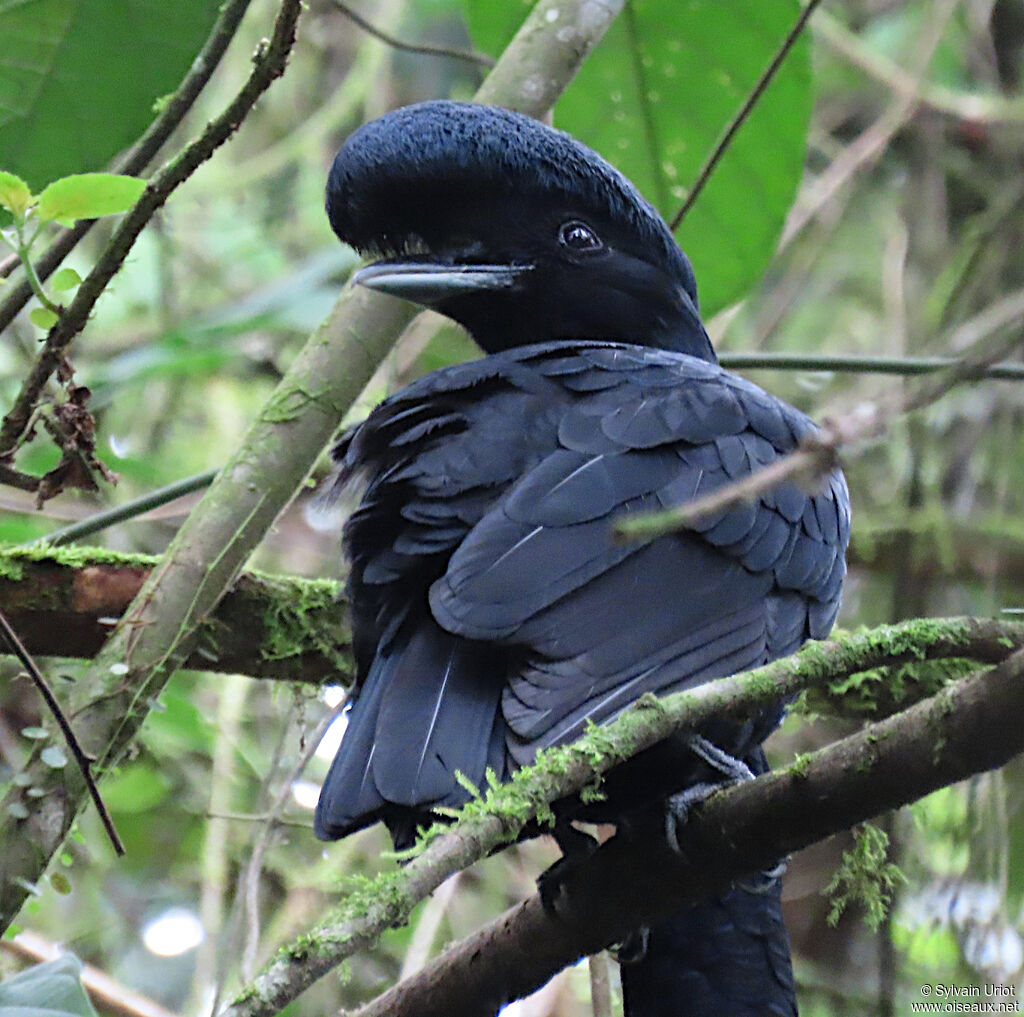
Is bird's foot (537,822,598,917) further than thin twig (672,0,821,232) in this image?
No

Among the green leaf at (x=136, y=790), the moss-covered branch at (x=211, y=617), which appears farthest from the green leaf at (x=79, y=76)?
the green leaf at (x=136, y=790)

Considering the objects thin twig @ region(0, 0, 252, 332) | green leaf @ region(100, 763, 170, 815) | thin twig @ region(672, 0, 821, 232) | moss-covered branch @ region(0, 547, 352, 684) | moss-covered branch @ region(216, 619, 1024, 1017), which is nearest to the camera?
moss-covered branch @ region(216, 619, 1024, 1017)

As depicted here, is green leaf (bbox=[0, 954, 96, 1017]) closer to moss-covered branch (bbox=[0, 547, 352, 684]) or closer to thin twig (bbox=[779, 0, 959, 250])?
moss-covered branch (bbox=[0, 547, 352, 684])

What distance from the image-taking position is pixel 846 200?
241 inches

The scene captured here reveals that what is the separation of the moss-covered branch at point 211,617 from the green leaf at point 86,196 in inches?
39.1

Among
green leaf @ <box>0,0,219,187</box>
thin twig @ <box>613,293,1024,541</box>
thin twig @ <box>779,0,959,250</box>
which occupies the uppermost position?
thin twig @ <box>779,0,959,250</box>

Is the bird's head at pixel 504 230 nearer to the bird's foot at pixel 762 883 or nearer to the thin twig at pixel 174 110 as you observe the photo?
the thin twig at pixel 174 110

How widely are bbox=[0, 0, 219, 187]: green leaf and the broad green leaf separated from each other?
4.94ft

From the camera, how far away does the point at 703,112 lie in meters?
3.93

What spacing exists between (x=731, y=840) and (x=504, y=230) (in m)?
1.41

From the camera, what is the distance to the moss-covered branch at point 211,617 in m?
Result: 2.88

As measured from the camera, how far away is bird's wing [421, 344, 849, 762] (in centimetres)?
200

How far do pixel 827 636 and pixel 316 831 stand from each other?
1094 mm

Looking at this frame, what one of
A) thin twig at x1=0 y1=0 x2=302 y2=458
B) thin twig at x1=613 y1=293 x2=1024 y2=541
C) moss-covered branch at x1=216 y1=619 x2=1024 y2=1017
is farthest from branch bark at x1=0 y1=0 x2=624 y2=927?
thin twig at x1=613 y1=293 x2=1024 y2=541
